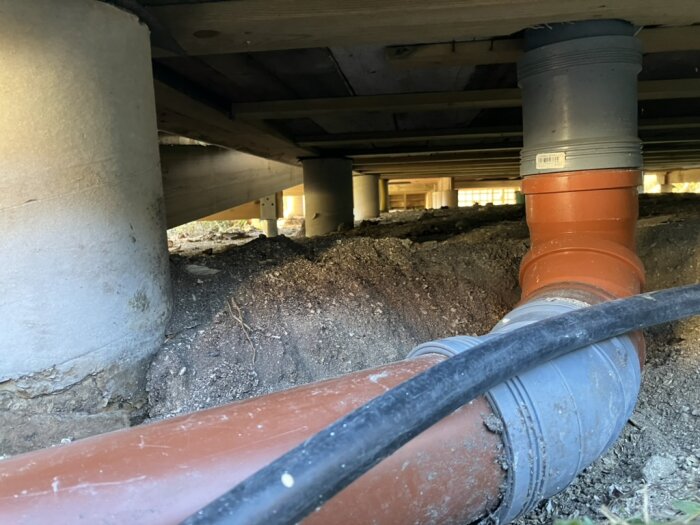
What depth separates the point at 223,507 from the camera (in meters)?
0.66

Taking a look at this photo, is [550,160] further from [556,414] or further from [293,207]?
[293,207]

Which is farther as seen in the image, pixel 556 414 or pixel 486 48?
pixel 486 48

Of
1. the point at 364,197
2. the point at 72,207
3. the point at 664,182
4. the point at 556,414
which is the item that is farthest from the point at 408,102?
the point at 664,182

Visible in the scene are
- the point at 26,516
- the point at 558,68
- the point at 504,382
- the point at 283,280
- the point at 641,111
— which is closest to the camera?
the point at 26,516

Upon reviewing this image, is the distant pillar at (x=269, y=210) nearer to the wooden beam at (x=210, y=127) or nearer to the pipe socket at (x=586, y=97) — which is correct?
the wooden beam at (x=210, y=127)

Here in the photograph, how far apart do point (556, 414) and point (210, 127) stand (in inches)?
139

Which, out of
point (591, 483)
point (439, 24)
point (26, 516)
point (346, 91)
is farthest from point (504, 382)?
point (346, 91)

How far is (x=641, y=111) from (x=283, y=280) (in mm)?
3476

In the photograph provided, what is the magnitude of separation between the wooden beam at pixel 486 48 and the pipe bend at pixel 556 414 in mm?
1555

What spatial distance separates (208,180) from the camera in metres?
5.47

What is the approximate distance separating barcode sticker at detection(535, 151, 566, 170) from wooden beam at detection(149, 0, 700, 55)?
1.66ft

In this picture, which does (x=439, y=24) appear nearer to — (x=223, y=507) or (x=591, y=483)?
(x=591, y=483)

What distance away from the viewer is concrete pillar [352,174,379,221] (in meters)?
9.36

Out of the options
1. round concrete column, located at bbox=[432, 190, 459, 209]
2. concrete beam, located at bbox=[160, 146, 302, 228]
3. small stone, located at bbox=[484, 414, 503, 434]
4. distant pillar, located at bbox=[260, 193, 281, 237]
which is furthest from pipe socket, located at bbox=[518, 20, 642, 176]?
round concrete column, located at bbox=[432, 190, 459, 209]
